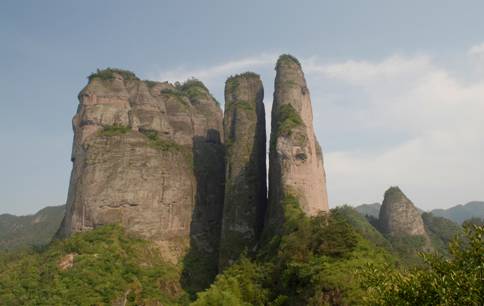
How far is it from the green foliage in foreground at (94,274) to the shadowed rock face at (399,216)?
140ft

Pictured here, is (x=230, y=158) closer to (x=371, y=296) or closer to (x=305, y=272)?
(x=305, y=272)

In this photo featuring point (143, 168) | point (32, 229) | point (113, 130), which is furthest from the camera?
point (32, 229)

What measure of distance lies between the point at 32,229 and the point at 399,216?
83.6 meters

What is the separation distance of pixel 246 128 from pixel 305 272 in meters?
23.7

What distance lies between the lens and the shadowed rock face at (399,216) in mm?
66312

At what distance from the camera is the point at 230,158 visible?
4116 cm

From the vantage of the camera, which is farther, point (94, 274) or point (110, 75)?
point (110, 75)

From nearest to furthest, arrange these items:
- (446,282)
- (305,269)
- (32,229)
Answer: (446,282) → (305,269) → (32,229)

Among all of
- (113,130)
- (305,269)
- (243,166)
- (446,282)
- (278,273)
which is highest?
(113,130)

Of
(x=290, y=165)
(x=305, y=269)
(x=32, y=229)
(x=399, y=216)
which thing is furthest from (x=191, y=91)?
(x=32, y=229)

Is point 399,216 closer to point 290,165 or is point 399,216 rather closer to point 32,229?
point 290,165

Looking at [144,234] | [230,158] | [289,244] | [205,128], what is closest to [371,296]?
[289,244]

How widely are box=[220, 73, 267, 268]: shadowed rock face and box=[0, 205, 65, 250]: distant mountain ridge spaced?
36.3 meters

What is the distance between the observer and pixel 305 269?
20266mm
